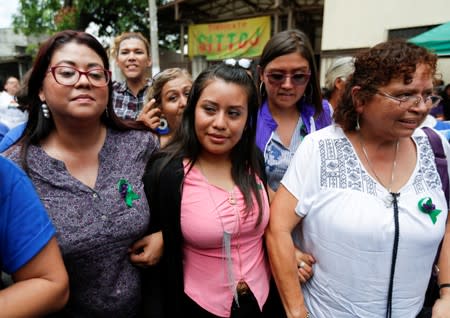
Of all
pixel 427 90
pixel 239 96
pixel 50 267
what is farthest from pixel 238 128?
pixel 50 267

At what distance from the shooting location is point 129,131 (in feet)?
5.64

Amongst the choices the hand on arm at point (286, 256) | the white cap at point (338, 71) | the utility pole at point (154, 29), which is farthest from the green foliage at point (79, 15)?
the hand on arm at point (286, 256)

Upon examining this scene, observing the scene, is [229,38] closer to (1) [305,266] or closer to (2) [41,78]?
(2) [41,78]

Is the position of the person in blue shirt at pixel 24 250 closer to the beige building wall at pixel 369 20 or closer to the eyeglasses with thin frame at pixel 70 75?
the eyeglasses with thin frame at pixel 70 75

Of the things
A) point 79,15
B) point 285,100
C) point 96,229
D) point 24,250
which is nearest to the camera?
point 24,250

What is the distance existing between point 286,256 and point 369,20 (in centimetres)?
743

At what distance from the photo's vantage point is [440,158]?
1.54 metres

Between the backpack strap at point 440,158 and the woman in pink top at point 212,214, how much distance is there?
2.71 ft

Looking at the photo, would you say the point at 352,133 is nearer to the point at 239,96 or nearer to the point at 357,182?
the point at 357,182

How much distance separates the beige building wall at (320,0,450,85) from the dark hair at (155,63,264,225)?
6341 mm

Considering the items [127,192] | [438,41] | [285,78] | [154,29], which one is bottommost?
[127,192]

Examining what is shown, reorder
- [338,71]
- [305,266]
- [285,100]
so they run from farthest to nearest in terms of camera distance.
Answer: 1. [338,71]
2. [285,100]
3. [305,266]

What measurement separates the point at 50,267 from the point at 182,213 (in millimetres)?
610

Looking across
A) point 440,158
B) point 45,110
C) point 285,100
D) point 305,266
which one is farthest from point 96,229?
point 440,158
